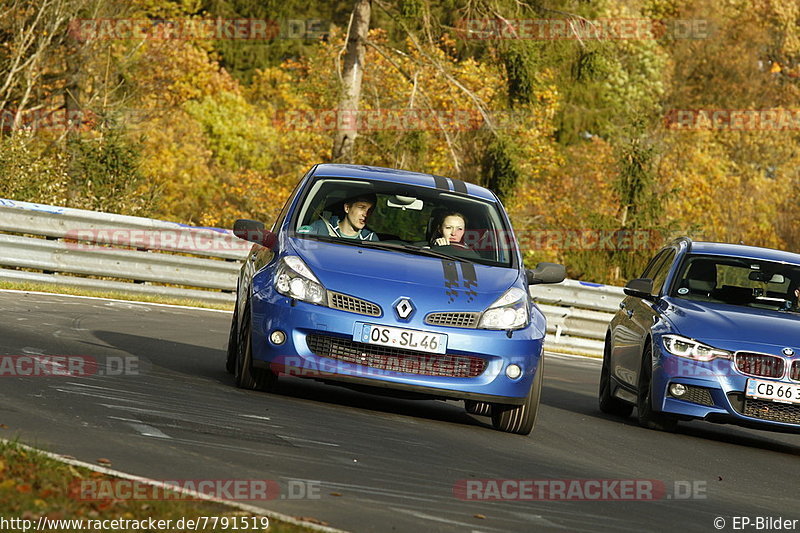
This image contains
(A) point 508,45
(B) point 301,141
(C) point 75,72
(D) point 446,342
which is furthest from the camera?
(B) point 301,141

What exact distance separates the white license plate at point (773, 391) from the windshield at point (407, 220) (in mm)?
2190

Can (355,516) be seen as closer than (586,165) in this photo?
Yes

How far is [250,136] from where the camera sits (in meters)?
58.6

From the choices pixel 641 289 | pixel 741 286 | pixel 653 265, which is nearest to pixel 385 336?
pixel 641 289

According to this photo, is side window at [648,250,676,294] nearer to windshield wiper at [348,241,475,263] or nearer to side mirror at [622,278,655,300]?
side mirror at [622,278,655,300]

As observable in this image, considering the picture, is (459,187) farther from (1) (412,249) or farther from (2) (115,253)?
(2) (115,253)

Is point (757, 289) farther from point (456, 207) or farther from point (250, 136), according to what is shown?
point (250, 136)

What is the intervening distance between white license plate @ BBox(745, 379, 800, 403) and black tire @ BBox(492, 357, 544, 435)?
202 centimetres

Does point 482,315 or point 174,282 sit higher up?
point 482,315

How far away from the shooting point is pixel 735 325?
11.5 metres

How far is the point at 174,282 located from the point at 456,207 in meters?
10.1

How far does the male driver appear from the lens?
10.8 meters

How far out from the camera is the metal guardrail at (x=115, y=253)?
19.3 m

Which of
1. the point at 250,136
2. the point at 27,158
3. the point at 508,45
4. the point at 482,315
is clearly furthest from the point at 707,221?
the point at 482,315
